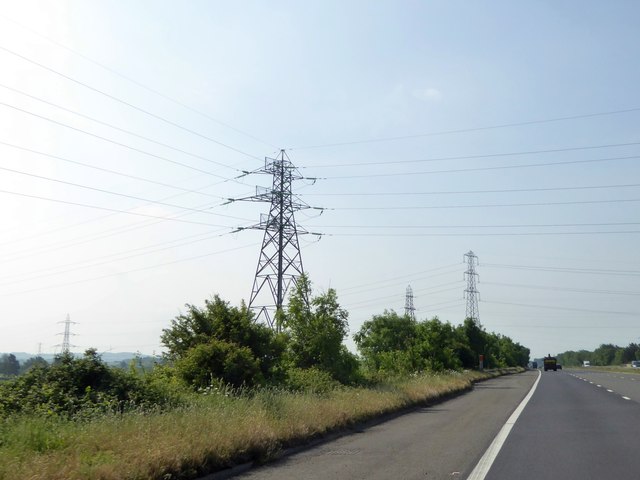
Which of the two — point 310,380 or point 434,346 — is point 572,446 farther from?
point 434,346

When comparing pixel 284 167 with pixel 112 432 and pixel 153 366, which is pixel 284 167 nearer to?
pixel 153 366

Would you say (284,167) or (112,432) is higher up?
(284,167)

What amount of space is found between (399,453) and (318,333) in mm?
15024

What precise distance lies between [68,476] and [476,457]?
7.25 meters

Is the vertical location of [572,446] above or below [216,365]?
below

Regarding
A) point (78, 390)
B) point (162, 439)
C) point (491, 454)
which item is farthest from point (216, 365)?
point (491, 454)

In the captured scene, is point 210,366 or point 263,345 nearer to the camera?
point 210,366

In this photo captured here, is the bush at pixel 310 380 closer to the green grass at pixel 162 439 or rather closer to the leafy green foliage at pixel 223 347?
the leafy green foliage at pixel 223 347

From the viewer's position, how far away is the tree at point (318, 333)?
27922mm

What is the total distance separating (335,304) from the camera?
28922 mm

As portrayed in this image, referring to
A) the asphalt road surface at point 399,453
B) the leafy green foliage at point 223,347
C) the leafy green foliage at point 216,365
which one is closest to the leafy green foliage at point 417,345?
the leafy green foliage at point 223,347

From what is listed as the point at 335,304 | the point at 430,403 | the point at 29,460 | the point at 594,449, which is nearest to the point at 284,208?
the point at 335,304

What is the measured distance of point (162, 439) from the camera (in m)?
11.1

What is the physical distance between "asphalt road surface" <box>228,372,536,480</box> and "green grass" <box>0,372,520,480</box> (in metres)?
0.59
